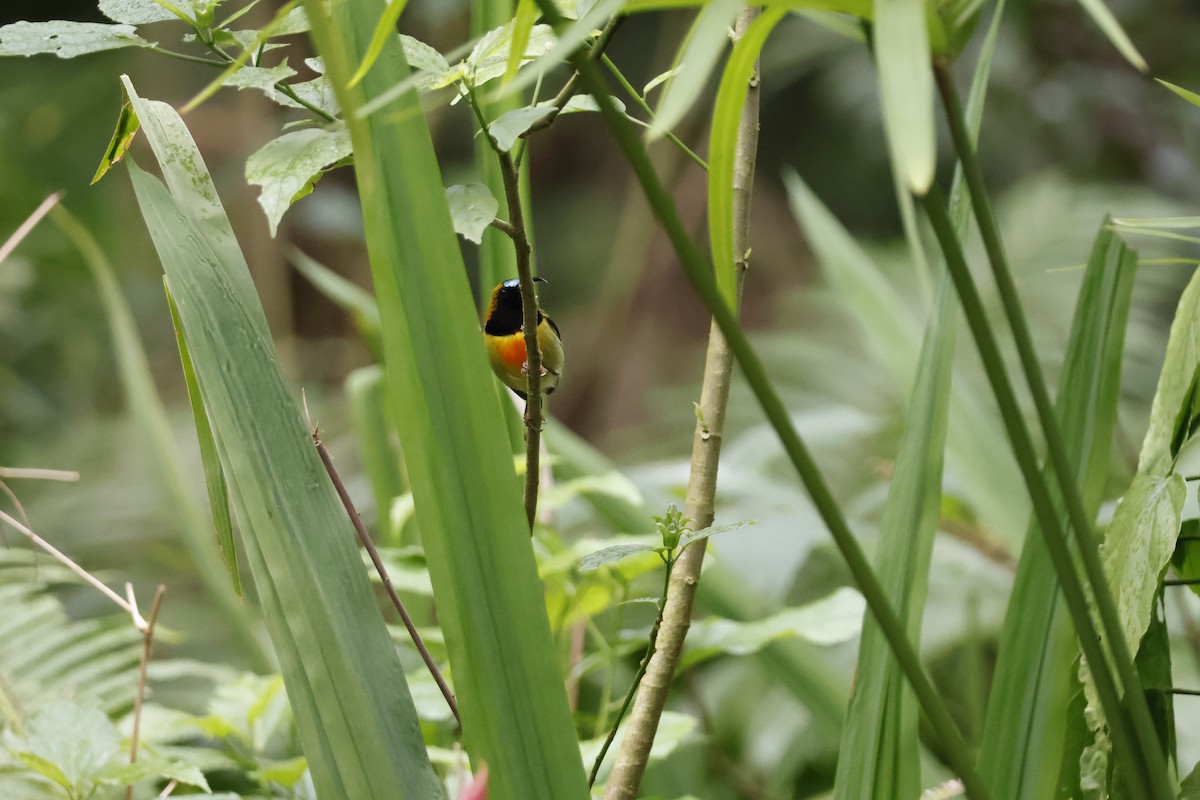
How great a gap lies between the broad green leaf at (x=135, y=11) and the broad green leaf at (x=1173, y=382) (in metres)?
0.42

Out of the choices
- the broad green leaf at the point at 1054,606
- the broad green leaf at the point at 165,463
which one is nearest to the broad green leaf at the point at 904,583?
the broad green leaf at the point at 1054,606

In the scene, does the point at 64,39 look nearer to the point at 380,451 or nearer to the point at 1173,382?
the point at 1173,382

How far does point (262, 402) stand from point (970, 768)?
0.26 m

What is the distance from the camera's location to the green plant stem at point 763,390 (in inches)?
10.8

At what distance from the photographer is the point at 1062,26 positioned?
288cm

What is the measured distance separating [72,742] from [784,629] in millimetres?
357

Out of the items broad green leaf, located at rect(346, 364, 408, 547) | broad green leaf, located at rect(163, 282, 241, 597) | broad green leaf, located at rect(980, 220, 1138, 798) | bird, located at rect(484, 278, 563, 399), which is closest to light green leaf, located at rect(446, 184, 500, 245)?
broad green leaf, located at rect(163, 282, 241, 597)

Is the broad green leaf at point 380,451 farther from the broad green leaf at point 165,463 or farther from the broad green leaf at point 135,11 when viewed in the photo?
the broad green leaf at point 135,11

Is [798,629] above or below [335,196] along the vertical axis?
below

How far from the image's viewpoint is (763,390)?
28 cm

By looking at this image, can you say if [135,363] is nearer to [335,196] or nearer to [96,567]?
[96,567]

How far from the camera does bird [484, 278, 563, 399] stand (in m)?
0.83

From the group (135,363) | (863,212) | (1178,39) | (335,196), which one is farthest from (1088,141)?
(135,363)

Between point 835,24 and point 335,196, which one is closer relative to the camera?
point 835,24
